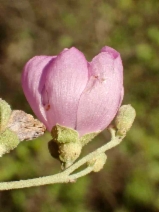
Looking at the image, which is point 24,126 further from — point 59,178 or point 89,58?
point 89,58

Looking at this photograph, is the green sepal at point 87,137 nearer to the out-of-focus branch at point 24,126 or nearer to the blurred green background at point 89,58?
the out-of-focus branch at point 24,126

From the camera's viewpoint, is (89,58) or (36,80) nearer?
(36,80)

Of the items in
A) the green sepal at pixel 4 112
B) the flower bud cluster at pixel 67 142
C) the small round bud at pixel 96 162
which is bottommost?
the small round bud at pixel 96 162

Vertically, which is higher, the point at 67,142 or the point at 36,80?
the point at 36,80

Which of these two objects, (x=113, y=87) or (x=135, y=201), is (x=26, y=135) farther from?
(x=135, y=201)

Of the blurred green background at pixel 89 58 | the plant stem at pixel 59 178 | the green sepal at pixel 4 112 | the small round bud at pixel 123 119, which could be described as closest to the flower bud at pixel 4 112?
the green sepal at pixel 4 112

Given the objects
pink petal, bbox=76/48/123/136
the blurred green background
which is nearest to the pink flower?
pink petal, bbox=76/48/123/136

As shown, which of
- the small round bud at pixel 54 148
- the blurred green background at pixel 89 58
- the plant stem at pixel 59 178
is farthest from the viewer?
the blurred green background at pixel 89 58

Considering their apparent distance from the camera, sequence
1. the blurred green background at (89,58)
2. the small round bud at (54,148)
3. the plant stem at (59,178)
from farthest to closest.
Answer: the blurred green background at (89,58), the small round bud at (54,148), the plant stem at (59,178)

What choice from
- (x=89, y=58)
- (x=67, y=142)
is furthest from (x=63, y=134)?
(x=89, y=58)
